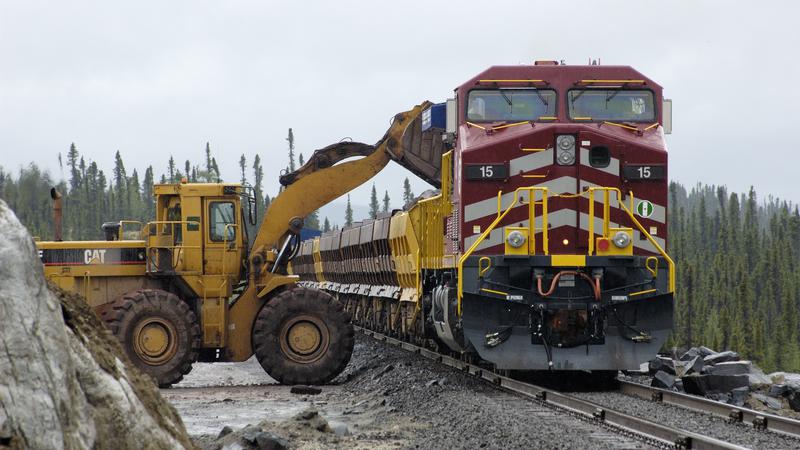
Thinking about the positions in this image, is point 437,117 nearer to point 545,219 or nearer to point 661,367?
point 545,219

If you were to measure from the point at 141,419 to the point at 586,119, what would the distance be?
9651mm

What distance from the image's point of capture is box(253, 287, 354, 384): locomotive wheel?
1756 cm

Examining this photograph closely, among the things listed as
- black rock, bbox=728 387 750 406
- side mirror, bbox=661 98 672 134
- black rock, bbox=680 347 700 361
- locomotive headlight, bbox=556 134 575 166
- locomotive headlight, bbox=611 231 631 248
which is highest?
side mirror, bbox=661 98 672 134

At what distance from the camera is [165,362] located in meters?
17.0

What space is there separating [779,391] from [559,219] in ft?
19.6

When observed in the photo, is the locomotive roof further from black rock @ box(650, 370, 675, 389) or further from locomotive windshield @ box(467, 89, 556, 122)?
black rock @ box(650, 370, 675, 389)

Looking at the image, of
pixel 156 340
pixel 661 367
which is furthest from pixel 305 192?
pixel 661 367

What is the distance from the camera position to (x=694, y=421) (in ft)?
39.7

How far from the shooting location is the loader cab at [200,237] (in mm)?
17641

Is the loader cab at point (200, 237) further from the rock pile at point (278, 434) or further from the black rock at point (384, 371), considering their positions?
the rock pile at point (278, 434)

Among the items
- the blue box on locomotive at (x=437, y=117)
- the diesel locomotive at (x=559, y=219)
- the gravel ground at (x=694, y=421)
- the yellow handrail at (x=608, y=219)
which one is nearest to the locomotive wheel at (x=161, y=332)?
the diesel locomotive at (x=559, y=219)

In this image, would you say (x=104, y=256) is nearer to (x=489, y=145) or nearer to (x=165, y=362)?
(x=165, y=362)

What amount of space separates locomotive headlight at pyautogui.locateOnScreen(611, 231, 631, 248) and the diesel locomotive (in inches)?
0.6

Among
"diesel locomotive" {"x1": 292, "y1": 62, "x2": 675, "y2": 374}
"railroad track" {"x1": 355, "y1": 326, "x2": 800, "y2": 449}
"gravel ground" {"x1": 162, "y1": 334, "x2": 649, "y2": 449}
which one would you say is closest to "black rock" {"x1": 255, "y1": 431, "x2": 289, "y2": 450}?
"gravel ground" {"x1": 162, "y1": 334, "x2": 649, "y2": 449}
